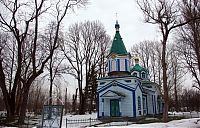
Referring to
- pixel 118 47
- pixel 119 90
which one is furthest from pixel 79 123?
pixel 118 47

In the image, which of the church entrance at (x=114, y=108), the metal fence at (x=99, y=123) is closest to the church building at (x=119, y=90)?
the church entrance at (x=114, y=108)

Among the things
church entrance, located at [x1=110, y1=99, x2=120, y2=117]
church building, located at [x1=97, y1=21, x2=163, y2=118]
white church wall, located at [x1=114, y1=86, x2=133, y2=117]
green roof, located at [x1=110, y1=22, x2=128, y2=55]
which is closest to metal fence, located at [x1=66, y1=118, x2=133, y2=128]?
church entrance, located at [x1=110, y1=99, x2=120, y2=117]

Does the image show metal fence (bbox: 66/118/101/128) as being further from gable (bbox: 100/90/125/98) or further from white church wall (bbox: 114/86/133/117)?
white church wall (bbox: 114/86/133/117)

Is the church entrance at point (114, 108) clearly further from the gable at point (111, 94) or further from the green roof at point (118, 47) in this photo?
the green roof at point (118, 47)

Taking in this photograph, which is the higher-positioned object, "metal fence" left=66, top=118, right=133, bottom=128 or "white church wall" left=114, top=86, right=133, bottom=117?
"white church wall" left=114, top=86, right=133, bottom=117

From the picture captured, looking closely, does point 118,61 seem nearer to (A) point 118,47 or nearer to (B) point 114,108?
(A) point 118,47

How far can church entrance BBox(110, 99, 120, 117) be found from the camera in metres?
31.4

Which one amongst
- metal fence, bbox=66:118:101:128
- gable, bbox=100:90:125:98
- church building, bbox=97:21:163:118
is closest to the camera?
metal fence, bbox=66:118:101:128

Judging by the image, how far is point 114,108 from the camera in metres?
31.6

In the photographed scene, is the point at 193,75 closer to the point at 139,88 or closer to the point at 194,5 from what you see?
the point at 139,88

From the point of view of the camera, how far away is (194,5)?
65.4ft

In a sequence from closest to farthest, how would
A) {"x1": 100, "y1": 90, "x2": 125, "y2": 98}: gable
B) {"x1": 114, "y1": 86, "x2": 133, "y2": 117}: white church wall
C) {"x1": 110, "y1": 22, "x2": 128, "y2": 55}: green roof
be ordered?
{"x1": 100, "y1": 90, "x2": 125, "y2": 98}: gable → {"x1": 114, "y1": 86, "x2": 133, "y2": 117}: white church wall → {"x1": 110, "y1": 22, "x2": 128, "y2": 55}: green roof

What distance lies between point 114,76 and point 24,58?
11608 millimetres

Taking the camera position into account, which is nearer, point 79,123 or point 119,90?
point 79,123
